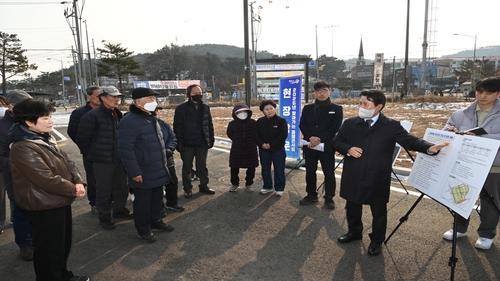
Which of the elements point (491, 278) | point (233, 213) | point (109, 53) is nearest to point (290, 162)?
point (233, 213)

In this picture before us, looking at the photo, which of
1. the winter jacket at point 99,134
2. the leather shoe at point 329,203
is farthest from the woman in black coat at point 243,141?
the winter jacket at point 99,134

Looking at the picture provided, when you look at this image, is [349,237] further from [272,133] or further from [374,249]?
[272,133]

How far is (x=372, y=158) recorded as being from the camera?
329 centimetres

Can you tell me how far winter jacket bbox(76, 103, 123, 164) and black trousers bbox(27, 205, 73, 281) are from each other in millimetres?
1469

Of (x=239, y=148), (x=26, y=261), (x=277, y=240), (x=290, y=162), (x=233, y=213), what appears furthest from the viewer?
(x=290, y=162)

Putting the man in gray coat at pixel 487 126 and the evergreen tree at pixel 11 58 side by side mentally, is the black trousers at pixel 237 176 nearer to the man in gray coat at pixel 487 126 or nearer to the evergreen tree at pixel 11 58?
the man in gray coat at pixel 487 126

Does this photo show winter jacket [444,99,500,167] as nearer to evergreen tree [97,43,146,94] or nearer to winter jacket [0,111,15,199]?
winter jacket [0,111,15,199]

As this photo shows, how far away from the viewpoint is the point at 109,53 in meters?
42.0

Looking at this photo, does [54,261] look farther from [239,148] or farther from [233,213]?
[239,148]

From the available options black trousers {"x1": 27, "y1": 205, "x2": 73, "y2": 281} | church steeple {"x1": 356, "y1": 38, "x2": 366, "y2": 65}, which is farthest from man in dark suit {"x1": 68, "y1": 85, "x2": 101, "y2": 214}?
church steeple {"x1": 356, "y1": 38, "x2": 366, "y2": 65}

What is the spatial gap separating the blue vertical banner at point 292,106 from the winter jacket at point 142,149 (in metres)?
3.94

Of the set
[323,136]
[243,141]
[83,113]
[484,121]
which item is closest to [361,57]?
[243,141]

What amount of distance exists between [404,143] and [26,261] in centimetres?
419

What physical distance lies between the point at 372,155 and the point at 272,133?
7.43 feet
